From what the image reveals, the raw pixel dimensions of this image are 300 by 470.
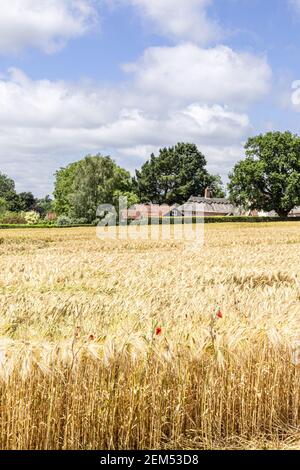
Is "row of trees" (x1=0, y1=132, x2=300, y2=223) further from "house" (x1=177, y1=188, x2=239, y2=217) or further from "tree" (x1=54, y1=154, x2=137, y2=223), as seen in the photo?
"house" (x1=177, y1=188, x2=239, y2=217)

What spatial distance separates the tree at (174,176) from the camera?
117 meters

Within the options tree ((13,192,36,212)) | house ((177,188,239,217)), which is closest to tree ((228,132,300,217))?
house ((177,188,239,217))

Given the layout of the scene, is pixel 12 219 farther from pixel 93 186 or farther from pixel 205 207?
pixel 205 207

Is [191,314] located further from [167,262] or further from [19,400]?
[167,262]

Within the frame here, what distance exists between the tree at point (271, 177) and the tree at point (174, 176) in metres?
31.4

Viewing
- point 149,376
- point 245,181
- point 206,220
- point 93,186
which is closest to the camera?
point 149,376

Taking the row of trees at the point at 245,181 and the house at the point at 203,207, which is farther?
the house at the point at 203,207

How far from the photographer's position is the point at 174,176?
117250 millimetres

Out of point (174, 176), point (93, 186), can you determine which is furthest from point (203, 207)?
point (93, 186)

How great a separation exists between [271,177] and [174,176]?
37.7 meters

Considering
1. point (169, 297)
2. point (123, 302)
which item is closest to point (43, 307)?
point (123, 302)

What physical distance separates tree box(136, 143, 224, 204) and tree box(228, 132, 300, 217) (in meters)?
31.4

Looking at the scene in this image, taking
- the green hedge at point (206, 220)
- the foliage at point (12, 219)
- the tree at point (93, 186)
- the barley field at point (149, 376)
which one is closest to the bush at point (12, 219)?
the foliage at point (12, 219)

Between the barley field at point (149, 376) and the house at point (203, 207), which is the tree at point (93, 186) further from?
the barley field at point (149, 376)
